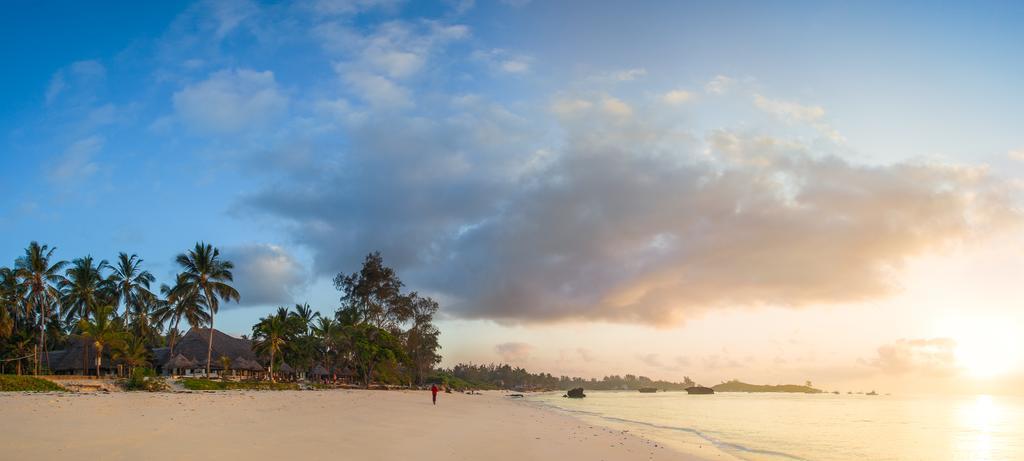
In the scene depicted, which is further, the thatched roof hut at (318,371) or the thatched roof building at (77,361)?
the thatched roof hut at (318,371)

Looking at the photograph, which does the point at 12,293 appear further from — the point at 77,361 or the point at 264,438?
the point at 264,438

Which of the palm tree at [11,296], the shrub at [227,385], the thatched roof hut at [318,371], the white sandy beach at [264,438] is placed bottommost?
the thatched roof hut at [318,371]

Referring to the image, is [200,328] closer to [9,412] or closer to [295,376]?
[295,376]

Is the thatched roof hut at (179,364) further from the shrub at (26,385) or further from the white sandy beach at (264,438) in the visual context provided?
the white sandy beach at (264,438)

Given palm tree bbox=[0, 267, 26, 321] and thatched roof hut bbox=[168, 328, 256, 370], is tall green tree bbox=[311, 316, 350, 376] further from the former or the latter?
palm tree bbox=[0, 267, 26, 321]

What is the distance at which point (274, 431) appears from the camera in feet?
56.2

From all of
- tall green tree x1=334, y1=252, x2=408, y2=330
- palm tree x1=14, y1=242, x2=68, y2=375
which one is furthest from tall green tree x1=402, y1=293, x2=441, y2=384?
palm tree x1=14, y1=242, x2=68, y2=375

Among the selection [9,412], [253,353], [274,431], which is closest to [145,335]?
[253,353]

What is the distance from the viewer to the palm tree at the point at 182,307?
63906 mm

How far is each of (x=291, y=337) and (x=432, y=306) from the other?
957 inches

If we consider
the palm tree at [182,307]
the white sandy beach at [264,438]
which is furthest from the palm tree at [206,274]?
the white sandy beach at [264,438]

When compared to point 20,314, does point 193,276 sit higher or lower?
higher

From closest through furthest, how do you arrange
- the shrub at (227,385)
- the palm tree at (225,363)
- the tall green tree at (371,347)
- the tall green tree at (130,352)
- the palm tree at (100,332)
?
the shrub at (227,385) → the palm tree at (100,332) → the tall green tree at (130,352) → the palm tree at (225,363) → the tall green tree at (371,347)

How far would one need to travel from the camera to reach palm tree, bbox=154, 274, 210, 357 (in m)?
63.9
